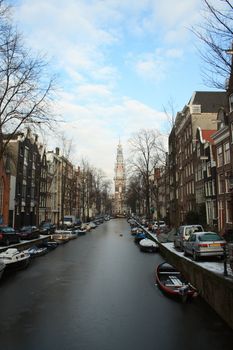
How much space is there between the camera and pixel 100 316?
14.3 metres

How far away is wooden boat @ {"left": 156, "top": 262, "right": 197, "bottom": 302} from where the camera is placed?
15968mm

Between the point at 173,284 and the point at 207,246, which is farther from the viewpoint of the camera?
the point at 207,246

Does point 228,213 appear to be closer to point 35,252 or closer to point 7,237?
point 35,252

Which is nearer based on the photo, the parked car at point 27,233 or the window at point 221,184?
the window at point 221,184

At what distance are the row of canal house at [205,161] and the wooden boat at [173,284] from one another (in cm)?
1399

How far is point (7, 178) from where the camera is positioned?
167 feet

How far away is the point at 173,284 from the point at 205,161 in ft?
94.6

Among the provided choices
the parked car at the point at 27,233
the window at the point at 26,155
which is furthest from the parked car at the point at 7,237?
the window at the point at 26,155

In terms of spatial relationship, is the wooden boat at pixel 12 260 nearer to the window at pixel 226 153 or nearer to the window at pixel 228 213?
the window at pixel 228 213

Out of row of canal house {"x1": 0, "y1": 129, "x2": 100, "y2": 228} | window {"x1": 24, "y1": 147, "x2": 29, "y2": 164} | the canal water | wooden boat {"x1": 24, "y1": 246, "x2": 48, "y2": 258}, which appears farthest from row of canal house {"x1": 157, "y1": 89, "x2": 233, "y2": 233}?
window {"x1": 24, "y1": 147, "x2": 29, "y2": 164}

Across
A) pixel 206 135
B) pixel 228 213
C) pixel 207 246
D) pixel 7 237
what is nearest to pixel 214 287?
pixel 207 246

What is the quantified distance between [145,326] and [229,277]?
11.4ft

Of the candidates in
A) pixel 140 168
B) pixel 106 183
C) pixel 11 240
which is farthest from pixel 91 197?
pixel 11 240

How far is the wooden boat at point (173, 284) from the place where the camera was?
52.4 feet
